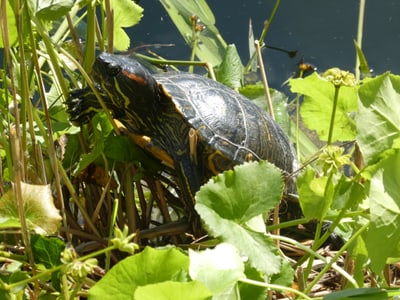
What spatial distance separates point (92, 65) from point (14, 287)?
378 millimetres

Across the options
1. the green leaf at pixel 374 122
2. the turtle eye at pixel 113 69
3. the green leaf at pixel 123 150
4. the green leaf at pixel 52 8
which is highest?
the green leaf at pixel 52 8

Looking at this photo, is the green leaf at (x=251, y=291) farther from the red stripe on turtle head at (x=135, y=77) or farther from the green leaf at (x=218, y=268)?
the red stripe on turtle head at (x=135, y=77)

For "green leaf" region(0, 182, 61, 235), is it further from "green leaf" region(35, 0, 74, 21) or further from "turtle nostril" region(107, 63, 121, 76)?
"turtle nostril" region(107, 63, 121, 76)

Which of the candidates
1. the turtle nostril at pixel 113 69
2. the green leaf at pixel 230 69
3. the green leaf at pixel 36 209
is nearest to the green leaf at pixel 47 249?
the green leaf at pixel 36 209

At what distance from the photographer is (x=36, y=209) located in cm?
53

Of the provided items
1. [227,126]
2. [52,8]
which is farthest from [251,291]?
[227,126]

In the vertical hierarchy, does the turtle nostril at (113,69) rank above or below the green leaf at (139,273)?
above

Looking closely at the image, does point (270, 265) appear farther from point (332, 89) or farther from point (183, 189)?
point (183, 189)

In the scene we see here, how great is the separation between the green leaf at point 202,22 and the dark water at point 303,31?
44 centimetres

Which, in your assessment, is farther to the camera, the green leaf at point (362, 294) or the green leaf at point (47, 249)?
the green leaf at point (47, 249)

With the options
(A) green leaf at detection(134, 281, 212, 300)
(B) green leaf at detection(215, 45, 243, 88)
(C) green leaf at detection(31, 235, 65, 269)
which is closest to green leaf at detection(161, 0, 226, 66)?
(B) green leaf at detection(215, 45, 243, 88)

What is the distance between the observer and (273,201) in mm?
535

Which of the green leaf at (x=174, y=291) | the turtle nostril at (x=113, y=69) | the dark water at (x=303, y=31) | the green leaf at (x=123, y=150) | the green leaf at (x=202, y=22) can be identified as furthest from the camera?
the dark water at (x=303, y=31)

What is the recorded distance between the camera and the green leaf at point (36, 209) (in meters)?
0.53
